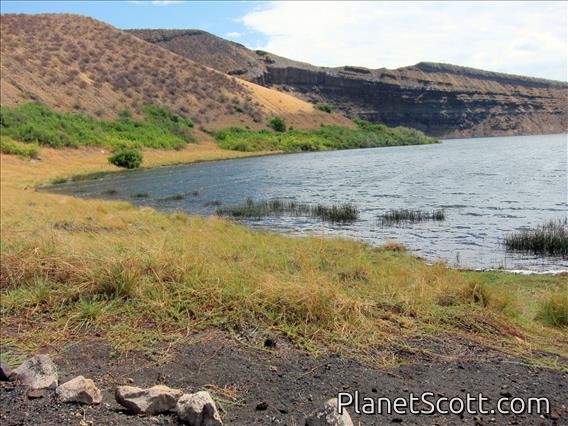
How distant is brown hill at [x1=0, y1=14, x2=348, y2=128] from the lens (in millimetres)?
65062

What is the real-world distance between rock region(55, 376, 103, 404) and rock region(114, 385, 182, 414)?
176 millimetres

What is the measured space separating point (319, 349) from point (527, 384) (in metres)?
1.98

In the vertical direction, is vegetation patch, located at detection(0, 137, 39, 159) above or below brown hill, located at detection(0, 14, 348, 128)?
below

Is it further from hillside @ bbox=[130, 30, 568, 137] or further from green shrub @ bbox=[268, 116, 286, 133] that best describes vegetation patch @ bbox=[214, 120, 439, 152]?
hillside @ bbox=[130, 30, 568, 137]

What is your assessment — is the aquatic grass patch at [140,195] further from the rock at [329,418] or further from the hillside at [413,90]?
the hillside at [413,90]

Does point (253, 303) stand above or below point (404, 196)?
above

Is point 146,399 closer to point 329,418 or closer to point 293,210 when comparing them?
point 329,418

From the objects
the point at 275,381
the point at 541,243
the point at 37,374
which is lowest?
the point at 541,243

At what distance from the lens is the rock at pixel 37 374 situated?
4.78 m

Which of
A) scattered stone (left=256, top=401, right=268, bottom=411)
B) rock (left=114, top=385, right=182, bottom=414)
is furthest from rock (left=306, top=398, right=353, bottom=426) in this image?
rock (left=114, top=385, right=182, bottom=414)

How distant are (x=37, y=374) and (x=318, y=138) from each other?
279 ft

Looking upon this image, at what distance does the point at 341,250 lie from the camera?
12.1m

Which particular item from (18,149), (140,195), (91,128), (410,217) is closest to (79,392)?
(410,217)

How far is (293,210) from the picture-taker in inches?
876
